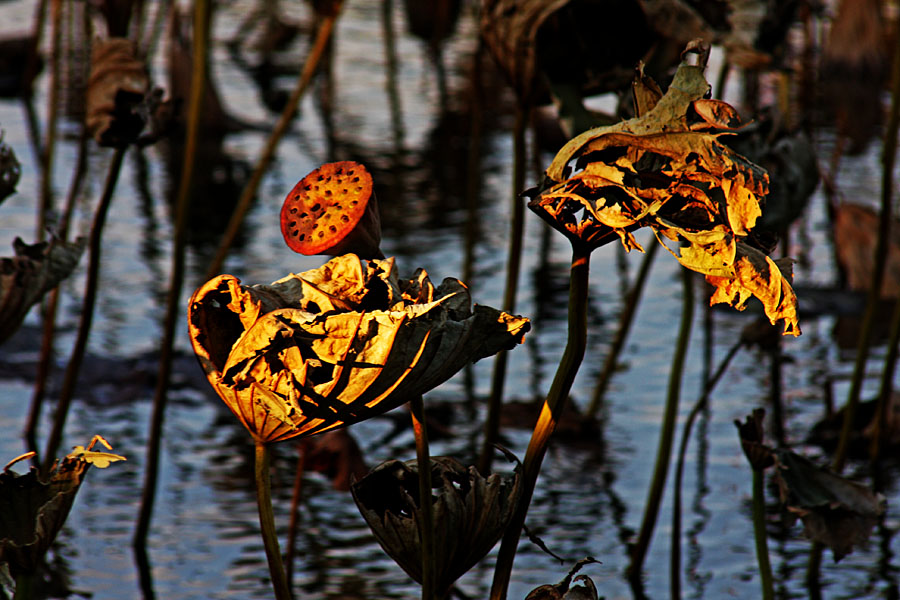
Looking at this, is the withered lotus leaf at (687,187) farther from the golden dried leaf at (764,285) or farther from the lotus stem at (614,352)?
the lotus stem at (614,352)

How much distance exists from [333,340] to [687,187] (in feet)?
0.52

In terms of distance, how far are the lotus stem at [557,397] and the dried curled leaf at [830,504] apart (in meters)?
0.37

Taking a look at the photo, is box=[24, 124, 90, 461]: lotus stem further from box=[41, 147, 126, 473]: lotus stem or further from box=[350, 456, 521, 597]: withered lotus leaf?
box=[350, 456, 521, 597]: withered lotus leaf

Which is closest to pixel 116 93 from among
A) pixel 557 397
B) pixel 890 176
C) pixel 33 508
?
pixel 33 508

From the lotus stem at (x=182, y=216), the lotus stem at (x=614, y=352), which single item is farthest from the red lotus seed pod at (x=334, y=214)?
the lotus stem at (x=614, y=352)

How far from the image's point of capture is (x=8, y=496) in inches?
23.3

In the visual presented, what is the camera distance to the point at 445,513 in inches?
21.7

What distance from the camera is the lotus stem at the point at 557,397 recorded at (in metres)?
0.52

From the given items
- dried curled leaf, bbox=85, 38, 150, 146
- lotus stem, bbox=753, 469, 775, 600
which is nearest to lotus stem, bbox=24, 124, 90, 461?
dried curled leaf, bbox=85, 38, 150, 146

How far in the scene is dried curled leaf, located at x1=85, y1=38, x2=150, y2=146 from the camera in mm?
957

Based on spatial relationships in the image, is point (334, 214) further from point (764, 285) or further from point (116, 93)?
point (116, 93)

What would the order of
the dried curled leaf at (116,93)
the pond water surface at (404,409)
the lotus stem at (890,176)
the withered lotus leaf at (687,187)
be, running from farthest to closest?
1. the pond water surface at (404,409)
2. the lotus stem at (890,176)
3. the dried curled leaf at (116,93)
4. the withered lotus leaf at (687,187)

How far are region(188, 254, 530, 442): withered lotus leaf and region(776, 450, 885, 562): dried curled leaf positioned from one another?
0.43m

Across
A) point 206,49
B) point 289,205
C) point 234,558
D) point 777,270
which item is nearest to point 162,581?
point 234,558
